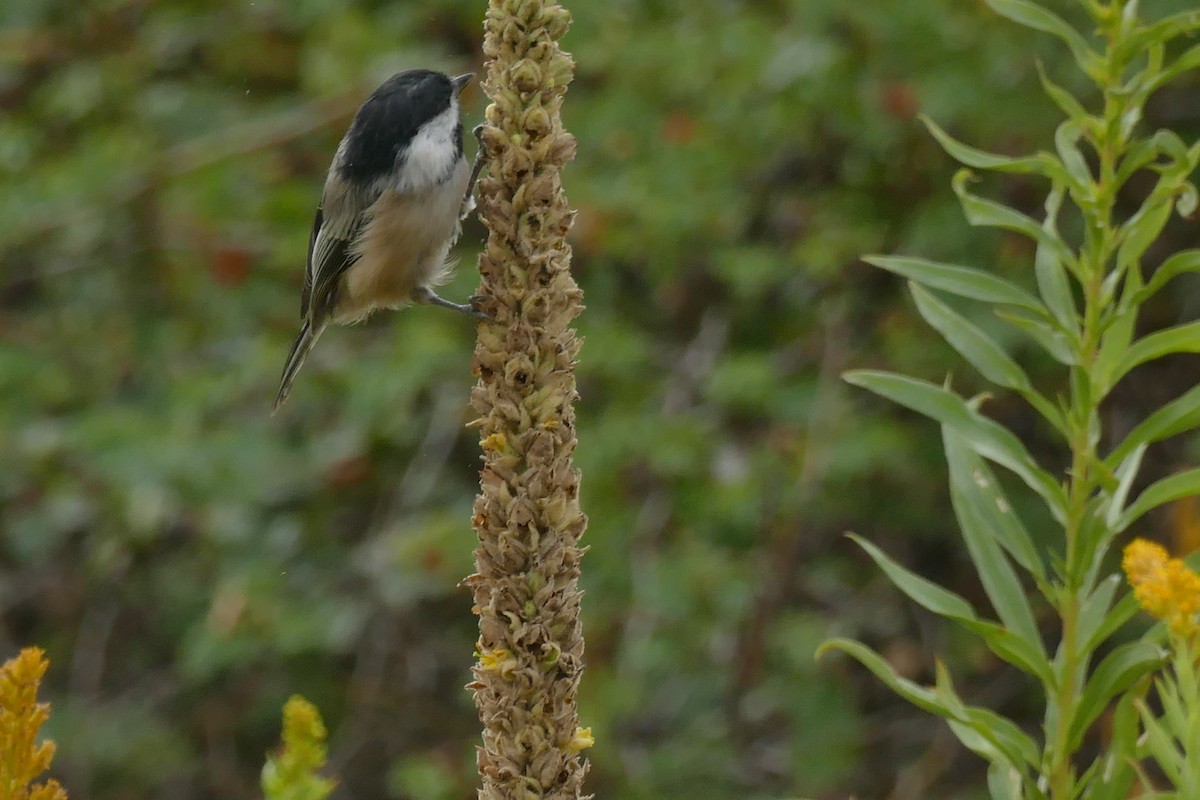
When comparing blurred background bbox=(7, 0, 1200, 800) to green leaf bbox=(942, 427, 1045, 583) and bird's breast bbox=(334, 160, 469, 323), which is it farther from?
green leaf bbox=(942, 427, 1045, 583)

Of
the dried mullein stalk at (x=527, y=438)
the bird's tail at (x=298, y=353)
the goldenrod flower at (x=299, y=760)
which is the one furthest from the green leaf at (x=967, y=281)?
the bird's tail at (x=298, y=353)

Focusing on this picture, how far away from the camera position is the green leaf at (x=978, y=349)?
1392 mm

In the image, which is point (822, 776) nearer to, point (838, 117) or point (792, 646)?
point (792, 646)

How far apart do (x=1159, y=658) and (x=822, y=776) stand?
310cm

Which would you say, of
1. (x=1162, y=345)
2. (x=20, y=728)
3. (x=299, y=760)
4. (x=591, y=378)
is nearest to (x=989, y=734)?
(x=1162, y=345)

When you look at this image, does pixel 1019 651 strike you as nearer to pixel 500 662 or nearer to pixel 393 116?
pixel 500 662

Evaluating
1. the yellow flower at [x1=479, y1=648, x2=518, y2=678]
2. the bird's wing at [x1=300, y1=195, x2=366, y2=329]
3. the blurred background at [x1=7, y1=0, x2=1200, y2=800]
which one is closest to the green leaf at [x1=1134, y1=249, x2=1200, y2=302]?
the yellow flower at [x1=479, y1=648, x2=518, y2=678]

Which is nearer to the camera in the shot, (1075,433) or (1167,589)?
(1167,589)

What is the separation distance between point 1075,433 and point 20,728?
970 mm

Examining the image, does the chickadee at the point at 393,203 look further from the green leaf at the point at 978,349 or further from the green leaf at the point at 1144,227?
the green leaf at the point at 1144,227

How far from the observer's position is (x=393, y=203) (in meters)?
3.11

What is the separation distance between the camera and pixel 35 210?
14.1ft

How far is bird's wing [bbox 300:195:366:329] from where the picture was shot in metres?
3.27

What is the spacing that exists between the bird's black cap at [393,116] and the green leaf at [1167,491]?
6.17ft
